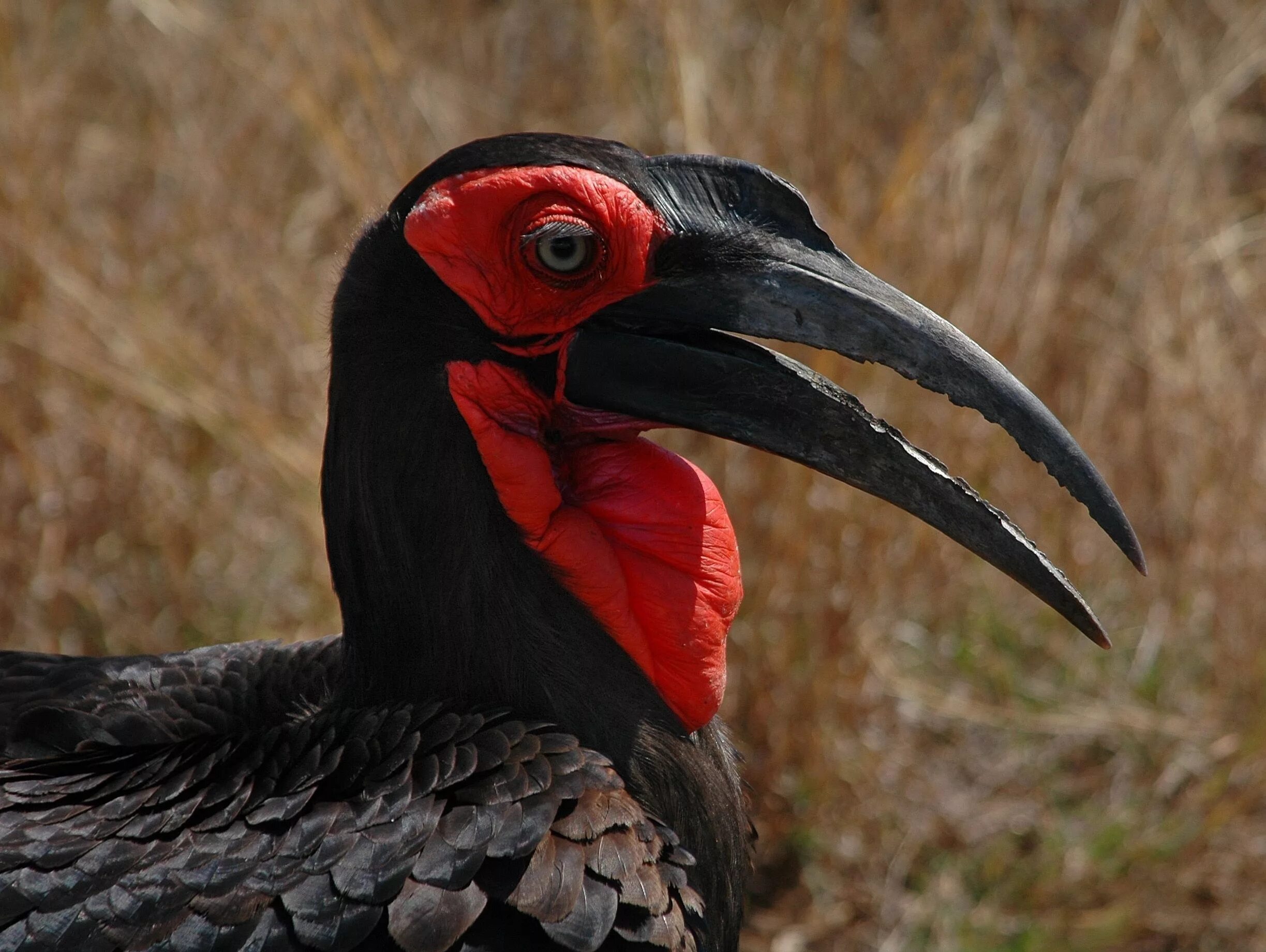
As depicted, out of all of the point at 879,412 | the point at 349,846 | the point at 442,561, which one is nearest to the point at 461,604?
the point at 442,561

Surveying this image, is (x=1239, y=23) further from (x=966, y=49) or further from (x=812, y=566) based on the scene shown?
(x=812, y=566)

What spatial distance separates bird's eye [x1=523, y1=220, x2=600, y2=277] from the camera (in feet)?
7.21

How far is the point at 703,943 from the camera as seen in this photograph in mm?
2211

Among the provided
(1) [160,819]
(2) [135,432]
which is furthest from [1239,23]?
(1) [160,819]

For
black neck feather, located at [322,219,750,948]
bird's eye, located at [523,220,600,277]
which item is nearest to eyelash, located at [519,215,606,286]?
bird's eye, located at [523,220,600,277]

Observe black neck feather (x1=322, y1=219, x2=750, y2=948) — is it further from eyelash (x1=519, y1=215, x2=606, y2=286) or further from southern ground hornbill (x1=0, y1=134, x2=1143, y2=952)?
eyelash (x1=519, y1=215, x2=606, y2=286)

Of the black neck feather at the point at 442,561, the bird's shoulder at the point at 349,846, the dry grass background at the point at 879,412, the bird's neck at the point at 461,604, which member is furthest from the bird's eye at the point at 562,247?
the dry grass background at the point at 879,412

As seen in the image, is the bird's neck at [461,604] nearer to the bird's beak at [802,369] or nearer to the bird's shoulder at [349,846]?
the bird's shoulder at [349,846]

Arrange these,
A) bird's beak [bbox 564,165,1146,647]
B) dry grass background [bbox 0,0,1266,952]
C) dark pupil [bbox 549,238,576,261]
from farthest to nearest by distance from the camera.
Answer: dry grass background [bbox 0,0,1266,952]
dark pupil [bbox 549,238,576,261]
bird's beak [bbox 564,165,1146,647]

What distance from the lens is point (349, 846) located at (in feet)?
6.68

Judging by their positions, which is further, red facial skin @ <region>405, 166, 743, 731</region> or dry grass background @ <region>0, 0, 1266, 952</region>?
dry grass background @ <region>0, 0, 1266, 952</region>

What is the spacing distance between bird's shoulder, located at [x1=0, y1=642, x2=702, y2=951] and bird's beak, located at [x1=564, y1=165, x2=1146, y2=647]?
54cm

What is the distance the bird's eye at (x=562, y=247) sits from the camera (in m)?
2.20

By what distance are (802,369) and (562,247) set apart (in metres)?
0.40
